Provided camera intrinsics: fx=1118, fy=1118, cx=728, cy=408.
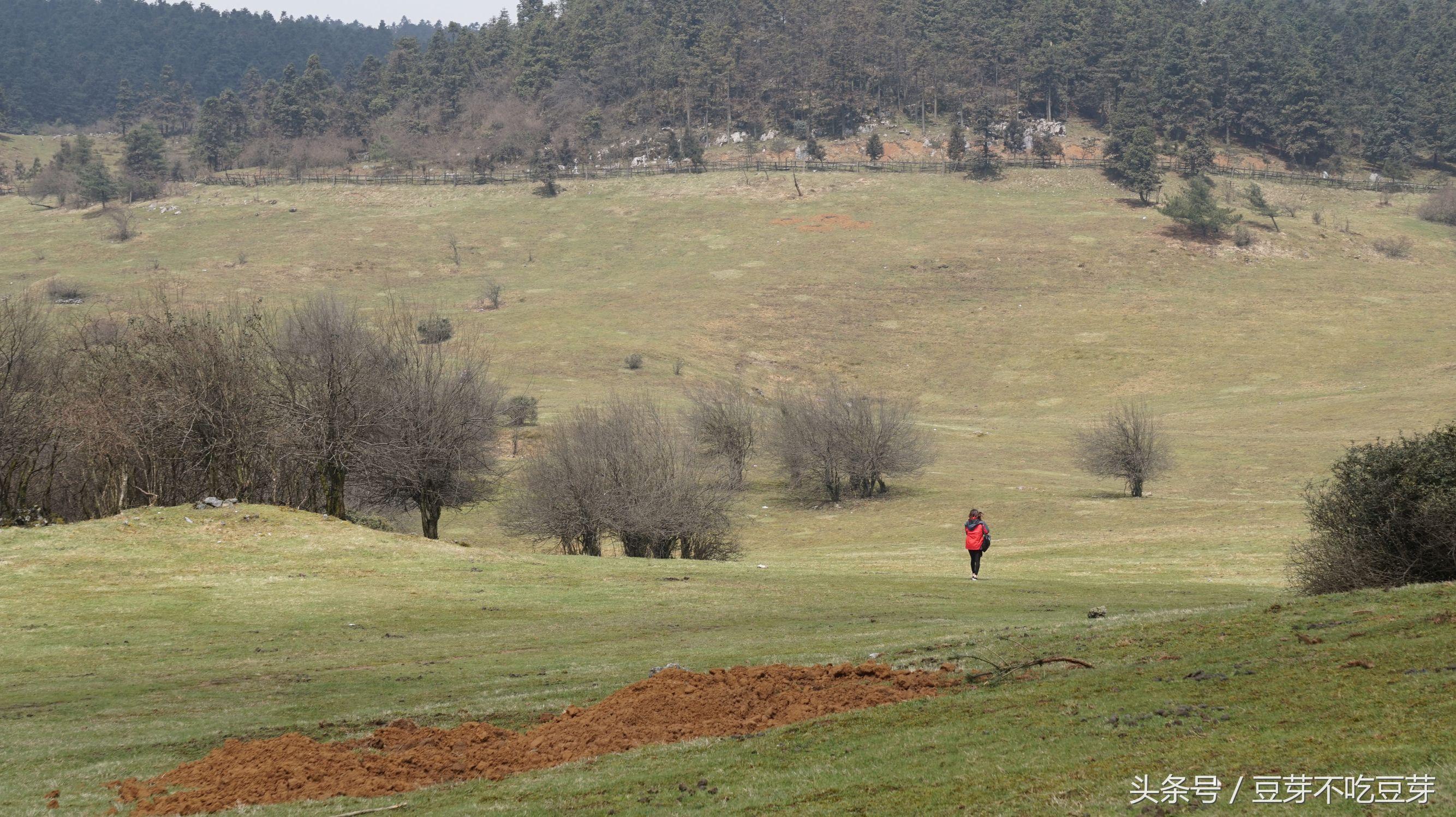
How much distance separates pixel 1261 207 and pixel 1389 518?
153 meters

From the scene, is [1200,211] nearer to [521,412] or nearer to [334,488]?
[521,412]

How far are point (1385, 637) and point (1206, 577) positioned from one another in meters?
24.3

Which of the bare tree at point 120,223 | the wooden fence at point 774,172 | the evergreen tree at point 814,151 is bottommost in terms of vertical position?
the bare tree at point 120,223

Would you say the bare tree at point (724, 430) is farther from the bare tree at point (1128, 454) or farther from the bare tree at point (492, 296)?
the bare tree at point (492, 296)

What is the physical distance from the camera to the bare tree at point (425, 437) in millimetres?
48219

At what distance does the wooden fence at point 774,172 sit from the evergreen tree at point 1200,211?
95.0ft

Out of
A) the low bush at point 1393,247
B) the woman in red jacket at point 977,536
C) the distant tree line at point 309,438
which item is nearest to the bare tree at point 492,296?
the distant tree line at point 309,438

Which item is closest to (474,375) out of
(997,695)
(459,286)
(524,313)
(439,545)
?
(439,545)

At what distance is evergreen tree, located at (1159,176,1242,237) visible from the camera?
481 ft

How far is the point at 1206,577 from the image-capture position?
123ft

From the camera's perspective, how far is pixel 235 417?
44.5 m

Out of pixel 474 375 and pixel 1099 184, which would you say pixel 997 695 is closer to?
pixel 474 375

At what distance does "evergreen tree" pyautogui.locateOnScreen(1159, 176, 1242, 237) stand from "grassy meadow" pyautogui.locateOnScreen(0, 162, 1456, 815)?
4529 millimetres

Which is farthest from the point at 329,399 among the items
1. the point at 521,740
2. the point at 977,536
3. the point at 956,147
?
the point at 956,147
